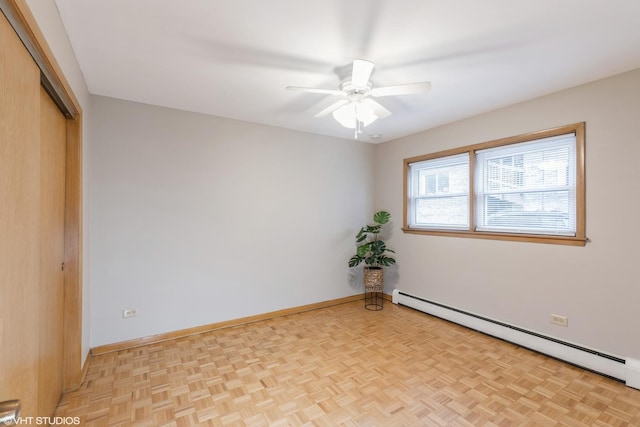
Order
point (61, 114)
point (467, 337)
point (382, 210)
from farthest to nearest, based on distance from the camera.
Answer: point (382, 210), point (467, 337), point (61, 114)

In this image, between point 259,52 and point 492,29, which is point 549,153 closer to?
point 492,29

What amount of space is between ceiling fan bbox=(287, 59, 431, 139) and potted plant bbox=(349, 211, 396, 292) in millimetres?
2004

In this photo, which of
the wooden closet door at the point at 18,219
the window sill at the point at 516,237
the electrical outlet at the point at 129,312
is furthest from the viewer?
the electrical outlet at the point at 129,312

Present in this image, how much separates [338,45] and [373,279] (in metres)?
3.06

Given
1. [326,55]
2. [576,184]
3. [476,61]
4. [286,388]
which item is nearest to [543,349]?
[576,184]

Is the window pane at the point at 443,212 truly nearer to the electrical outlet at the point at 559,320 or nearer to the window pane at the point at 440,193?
the window pane at the point at 440,193


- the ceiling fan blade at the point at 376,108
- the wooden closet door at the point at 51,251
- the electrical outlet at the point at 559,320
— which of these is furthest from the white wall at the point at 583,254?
the wooden closet door at the point at 51,251

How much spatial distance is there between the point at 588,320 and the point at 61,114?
14.9ft

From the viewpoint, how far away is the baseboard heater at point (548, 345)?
89.7 inches

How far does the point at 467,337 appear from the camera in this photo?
3.17 meters

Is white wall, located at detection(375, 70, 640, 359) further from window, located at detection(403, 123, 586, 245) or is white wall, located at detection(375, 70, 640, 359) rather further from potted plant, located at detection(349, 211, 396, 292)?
potted plant, located at detection(349, 211, 396, 292)

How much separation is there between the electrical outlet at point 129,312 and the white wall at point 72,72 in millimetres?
278

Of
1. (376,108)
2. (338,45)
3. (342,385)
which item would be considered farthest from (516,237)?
(338,45)

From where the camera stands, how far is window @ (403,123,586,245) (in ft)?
8.84
